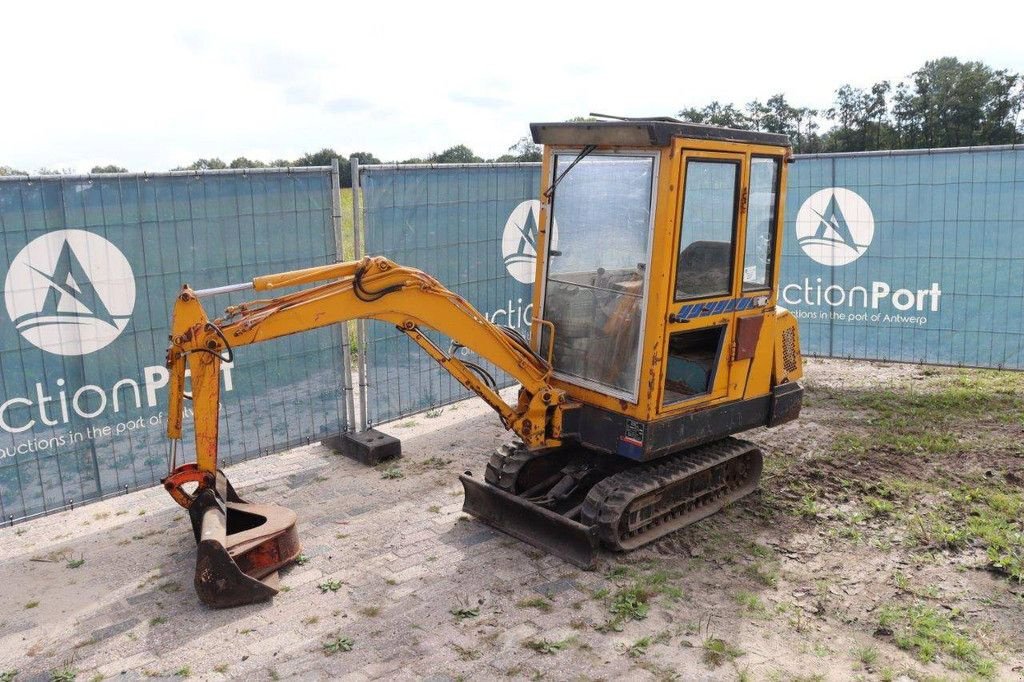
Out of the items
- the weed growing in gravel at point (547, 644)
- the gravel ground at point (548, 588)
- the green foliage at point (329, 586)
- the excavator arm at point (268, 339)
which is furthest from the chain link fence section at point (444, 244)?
the weed growing in gravel at point (547, 644)

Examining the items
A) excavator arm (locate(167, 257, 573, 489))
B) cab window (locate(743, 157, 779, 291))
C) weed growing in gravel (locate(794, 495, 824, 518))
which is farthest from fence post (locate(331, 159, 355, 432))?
weed growing in gravel (locate(794, 495, 824, 518))

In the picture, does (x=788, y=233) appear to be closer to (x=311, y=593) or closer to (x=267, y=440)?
(x=267, y=440)

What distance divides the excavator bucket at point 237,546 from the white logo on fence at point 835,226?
735 centimetres

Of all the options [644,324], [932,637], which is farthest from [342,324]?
[932,637]

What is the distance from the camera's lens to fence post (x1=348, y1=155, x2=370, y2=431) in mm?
7805

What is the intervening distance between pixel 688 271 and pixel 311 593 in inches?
127

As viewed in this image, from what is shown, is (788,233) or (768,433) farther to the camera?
(788,233)

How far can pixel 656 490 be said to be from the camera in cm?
609

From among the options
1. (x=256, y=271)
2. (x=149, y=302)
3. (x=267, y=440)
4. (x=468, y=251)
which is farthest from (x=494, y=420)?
(x=149, y=302)

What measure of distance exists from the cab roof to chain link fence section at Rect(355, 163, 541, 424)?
7.51 feet

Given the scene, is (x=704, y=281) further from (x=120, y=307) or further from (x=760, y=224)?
(x=120, y=307)

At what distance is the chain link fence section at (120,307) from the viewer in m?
6.10

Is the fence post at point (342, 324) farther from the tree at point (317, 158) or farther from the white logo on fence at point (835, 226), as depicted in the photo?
the tree at point (317, 158)

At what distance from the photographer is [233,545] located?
17.8ft
